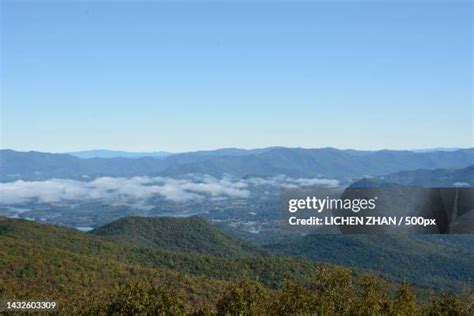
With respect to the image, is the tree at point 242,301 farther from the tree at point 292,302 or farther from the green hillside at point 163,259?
the green hillside at point 163,259

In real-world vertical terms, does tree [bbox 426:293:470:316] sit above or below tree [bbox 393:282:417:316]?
below

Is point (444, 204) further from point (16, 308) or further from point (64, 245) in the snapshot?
point (64, 245)

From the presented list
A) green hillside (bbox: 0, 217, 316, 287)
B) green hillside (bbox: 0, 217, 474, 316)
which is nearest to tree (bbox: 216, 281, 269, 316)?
green hillside (bbox: 0, 217, 474, 316)

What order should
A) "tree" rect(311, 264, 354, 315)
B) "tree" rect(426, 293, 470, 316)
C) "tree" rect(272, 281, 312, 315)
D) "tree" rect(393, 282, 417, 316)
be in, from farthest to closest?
"tree" rect(426, 293, 470, 316), "tree" rect(272, 281, 312, 315), "tree" rect(393, 282, 417, 316), "tree" rect(311, 264, 354, 315)

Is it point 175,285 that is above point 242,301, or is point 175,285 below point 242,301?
below

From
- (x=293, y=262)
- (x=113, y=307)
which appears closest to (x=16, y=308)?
(x=113, y=307)

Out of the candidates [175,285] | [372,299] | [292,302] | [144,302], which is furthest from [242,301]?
[175,285]

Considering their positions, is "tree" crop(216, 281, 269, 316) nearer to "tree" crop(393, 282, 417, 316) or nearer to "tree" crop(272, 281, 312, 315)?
"tree" crop(272, 281, 312, 315)

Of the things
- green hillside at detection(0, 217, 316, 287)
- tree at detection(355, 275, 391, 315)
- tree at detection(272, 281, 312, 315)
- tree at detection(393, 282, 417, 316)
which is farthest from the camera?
green hillside at detection(0, 217, 316, 287)

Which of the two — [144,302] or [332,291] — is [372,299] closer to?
[332,291]

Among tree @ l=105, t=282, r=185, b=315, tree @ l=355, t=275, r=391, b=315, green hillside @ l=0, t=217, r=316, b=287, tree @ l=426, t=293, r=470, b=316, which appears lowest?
green hillside @ l=0, t=217, r=316, b=287

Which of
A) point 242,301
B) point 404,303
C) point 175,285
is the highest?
point 242,301
